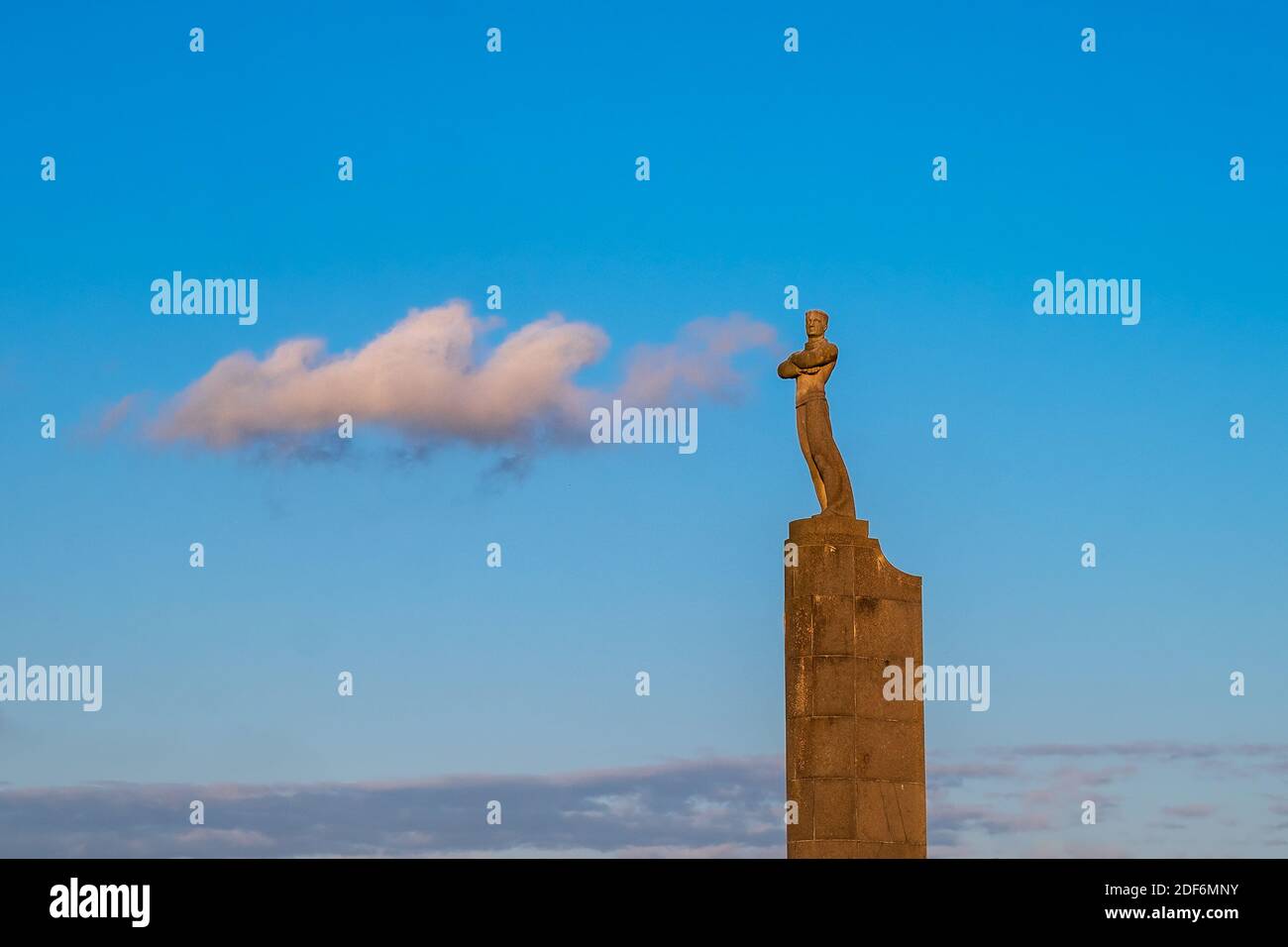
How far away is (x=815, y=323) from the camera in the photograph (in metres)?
33.3

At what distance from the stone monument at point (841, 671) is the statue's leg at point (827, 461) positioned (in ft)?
0.05

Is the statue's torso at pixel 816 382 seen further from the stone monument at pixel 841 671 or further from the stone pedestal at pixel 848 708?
the stone pedestal at pixel 848 708

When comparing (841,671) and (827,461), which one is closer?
(841,671)

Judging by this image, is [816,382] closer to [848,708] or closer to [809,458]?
[809,458]

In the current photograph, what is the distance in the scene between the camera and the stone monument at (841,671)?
31.7 metres

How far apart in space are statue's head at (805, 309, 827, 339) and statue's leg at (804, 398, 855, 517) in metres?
1.10

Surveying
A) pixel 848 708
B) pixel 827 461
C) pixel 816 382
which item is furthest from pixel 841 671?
pixel 816 382

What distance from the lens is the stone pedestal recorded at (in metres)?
31.6

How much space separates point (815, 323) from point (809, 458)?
2.19 metres

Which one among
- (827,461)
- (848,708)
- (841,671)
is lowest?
(848,708)
